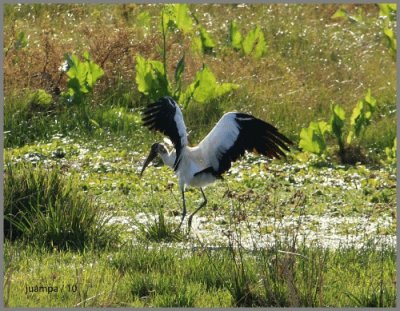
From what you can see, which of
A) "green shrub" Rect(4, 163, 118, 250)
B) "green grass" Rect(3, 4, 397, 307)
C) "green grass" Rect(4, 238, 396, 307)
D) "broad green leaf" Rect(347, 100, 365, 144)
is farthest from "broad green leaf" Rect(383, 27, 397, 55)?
"green grass" Rect(4, 238, 396, 307)

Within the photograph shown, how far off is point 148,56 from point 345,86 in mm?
2437

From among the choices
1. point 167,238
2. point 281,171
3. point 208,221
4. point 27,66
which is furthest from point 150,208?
point 27,66

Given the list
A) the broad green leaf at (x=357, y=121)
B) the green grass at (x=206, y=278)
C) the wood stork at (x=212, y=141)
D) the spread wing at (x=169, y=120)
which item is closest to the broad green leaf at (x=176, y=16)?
the broad green leaf at (x=357, y=121)

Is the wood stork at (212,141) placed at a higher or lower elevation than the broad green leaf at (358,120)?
lower

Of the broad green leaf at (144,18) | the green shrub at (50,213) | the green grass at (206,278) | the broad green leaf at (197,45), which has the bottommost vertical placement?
the green grass at (206,278)

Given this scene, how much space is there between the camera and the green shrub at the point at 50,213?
30.0 ft

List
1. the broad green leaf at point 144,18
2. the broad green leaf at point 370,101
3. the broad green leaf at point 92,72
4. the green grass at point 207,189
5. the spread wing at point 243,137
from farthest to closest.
Result: the broad green leaf at point 144,18 < the broad green leaf at point 92,72 < the broad green leaf at point 370,101 < the spread wing at point 243,137 < the green grass at point 207,189

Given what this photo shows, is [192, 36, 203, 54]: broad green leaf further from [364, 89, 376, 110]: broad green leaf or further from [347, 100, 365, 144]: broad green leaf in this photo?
[347, 100, 365, 144]: broad green leaf

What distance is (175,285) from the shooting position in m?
7.97

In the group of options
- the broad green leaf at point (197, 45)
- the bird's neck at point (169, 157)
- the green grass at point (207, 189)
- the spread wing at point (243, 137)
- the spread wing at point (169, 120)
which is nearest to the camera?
the green grass at point (207, 189)

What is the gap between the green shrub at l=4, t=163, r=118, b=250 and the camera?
30.0ft

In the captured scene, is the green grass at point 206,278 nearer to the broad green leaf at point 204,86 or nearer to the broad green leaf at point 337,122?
the broad green leaf at point 337,122

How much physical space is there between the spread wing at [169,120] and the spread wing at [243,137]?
0.26 m

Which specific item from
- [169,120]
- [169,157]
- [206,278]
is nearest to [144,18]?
[169,157]
